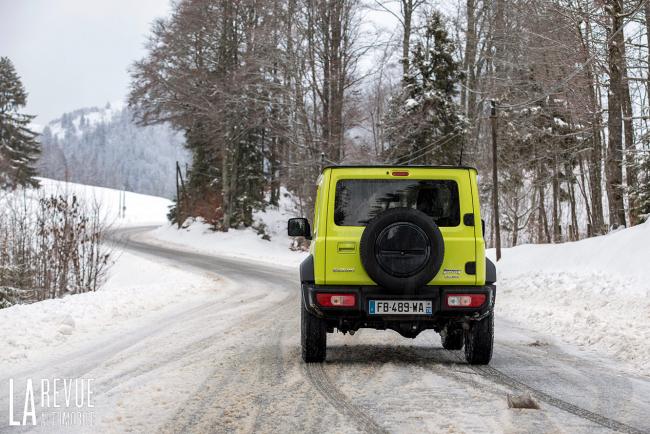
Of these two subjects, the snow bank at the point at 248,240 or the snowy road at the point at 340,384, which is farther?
the snow bank at the point at 248,240

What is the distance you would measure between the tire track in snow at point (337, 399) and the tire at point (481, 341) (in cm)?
160

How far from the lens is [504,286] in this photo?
1548 cm

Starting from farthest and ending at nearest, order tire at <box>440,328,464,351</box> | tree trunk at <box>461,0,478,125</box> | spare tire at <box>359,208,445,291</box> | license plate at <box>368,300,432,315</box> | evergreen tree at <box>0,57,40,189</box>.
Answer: evergreen tree at <box>0,57,40,189</box> < tree trunk at <box>461,0,478,125</box> < tire at <box>440,328,464,351</box> < license plate at <box>368,300,432,315</box> < spare tire at <box>359,208,445,291</box>

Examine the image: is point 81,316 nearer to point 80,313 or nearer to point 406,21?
point 80,313

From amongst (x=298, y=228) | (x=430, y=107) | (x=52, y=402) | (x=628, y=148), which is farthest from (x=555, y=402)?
(x=430, y=107)

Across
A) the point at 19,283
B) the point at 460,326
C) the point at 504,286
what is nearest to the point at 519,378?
the point at 460,326

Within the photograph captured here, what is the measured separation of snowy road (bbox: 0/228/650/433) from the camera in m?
4.53

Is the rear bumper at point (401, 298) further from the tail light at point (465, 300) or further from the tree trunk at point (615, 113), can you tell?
the tree trunk at point (615, 113)

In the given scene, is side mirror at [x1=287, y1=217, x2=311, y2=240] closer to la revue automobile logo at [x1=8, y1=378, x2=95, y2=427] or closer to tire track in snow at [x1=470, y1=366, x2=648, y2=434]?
tire track in snow at [x1=470, y1=366, x2=648, y2=434]

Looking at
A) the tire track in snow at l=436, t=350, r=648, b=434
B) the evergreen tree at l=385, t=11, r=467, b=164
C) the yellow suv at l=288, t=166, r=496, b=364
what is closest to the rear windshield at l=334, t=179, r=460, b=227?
the yellow suv at l=288, t=166, r=496, b=364

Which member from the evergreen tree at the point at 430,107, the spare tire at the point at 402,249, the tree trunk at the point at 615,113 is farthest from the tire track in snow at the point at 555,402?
the evergreen tree at the point at 430,107

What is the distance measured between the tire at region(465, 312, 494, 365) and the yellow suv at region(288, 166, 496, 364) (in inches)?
0.4

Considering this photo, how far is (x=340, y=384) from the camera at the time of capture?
19.4 ft

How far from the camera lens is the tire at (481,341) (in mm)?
6926
